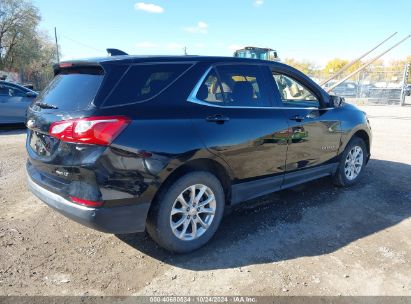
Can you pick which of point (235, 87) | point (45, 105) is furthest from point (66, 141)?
point (235, 87)

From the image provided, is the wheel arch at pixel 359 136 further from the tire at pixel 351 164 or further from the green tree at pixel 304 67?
the green tree at pixel 304 67

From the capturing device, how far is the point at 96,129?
Answer: 2.69 metres

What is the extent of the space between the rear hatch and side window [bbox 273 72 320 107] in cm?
227

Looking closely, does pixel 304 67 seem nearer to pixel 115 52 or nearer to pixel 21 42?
pixel 21 42

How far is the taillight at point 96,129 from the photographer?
2689 mm

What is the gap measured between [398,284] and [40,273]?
9.98 feet

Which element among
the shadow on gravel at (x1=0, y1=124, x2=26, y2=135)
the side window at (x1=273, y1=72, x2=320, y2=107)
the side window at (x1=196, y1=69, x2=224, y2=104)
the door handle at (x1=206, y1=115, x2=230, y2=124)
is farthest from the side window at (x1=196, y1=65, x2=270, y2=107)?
the shadow on gravel at (x1=0, y1=124, x2=26, y2=135)

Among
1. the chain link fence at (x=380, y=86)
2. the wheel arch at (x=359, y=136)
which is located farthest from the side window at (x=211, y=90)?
the chain link fence at (x=380, y=86)

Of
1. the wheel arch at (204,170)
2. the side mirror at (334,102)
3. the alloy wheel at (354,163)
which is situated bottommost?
the alloy wheel at (354,163)

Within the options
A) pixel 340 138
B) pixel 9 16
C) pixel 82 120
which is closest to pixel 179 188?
pixel 82 120

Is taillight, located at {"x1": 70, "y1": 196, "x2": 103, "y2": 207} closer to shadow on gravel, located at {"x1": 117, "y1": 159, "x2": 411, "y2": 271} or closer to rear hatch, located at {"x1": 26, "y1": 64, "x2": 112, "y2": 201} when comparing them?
rear hatch, located at {"x1": 26, "y1": 64, "x2": 112, "y2": 201}

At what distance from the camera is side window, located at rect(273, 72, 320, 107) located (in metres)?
4.28

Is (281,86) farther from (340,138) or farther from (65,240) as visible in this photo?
(65,240)

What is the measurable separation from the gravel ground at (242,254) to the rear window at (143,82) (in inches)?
58.1
